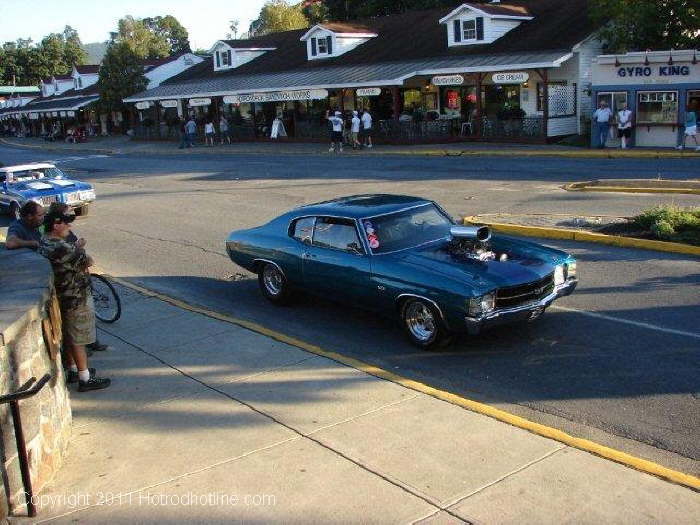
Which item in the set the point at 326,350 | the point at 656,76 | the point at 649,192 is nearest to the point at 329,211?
the point at 326,350

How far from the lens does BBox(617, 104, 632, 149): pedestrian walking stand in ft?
85.1

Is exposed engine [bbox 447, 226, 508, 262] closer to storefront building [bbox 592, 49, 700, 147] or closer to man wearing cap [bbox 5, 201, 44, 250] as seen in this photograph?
man wearing cap [bbox 5, 201, 44, 250]

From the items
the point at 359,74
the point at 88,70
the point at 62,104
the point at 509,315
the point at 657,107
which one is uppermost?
the point at 88,70

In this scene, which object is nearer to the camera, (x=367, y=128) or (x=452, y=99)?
(x=367, y=128)

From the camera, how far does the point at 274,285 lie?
963 cm

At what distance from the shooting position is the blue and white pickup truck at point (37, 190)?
18.0m

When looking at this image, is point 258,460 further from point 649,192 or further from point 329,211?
point 649,192

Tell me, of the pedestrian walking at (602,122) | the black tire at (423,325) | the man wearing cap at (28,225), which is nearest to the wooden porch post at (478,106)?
the pedestrian walking at (602,122)

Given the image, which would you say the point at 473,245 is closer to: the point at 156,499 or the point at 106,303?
the point at 156,499

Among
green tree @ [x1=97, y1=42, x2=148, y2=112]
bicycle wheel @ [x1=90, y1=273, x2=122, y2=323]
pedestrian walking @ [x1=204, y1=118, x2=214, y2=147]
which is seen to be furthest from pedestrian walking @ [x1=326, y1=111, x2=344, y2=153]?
green tree @ [x1=97, y1=42, x2=148, y2=112]

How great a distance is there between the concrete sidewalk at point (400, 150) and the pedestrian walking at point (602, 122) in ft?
2.02

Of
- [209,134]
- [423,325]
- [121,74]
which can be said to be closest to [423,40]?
[209,134]

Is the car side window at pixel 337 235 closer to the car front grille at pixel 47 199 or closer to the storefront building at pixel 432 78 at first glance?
the car front grille at pixel 47 199

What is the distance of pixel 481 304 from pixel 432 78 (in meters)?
27.9
